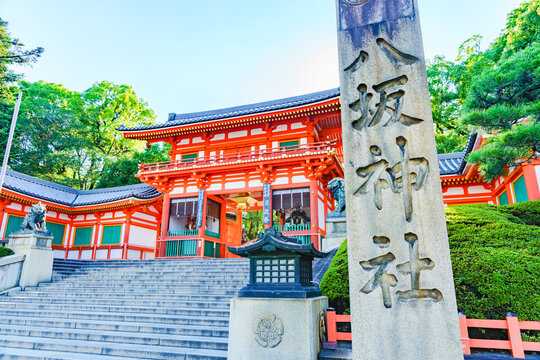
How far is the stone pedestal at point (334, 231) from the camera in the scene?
29.0 ft

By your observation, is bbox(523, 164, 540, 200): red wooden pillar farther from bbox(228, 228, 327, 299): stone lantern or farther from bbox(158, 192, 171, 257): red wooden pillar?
bbox(158, 192, 171, 257): red wooden pillar

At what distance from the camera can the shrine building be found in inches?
566

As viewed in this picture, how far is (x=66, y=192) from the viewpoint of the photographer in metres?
20.5

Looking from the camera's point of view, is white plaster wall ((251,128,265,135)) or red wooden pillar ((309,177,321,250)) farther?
white plaster wall ((251,128,265,135))

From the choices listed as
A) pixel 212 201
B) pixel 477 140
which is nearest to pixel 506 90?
pixel 477 140

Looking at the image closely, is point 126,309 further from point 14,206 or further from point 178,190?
point 14,206

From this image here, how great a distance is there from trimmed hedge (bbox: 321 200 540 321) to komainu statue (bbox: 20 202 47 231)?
9.82m

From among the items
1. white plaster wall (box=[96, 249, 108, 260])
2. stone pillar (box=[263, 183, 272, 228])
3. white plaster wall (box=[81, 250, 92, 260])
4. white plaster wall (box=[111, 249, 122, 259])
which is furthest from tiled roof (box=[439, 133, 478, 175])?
white plaster wall (box=[81, 250, 92, 260])

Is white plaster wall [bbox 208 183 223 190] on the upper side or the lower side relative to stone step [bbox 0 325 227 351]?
upper

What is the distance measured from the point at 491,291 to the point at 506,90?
5301 millimetres

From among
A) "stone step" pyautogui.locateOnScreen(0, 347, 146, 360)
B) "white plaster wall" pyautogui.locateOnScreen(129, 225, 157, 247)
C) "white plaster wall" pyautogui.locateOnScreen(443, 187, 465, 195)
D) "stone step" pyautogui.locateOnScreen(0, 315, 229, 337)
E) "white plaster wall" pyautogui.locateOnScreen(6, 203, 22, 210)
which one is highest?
"white plaster wall" pyautogui.locateOnScreen(443, 187, 465, 195)

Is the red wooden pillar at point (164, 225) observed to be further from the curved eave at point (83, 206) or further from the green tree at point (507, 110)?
the green tree at point (507, 110)

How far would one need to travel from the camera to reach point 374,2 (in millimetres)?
3461

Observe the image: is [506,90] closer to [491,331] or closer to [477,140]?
[477,140]
